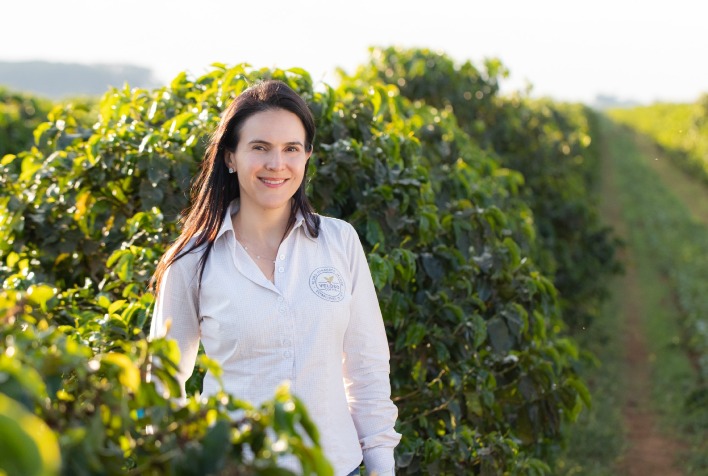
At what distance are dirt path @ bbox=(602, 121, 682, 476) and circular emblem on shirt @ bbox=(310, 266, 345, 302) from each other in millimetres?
5030

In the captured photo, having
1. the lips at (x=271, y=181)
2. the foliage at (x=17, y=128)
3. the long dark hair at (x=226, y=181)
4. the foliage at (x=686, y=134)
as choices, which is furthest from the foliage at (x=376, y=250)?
the foliage at (x=686, y=134)

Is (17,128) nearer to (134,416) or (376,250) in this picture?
(376,250)

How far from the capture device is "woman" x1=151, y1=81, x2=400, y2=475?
7.15 ft

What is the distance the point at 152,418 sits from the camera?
4.66 ft

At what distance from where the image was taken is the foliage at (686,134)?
99.3 feet

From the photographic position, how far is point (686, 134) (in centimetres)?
3575

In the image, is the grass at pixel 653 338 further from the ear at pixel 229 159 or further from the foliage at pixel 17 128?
the foliage at pixel 17 128

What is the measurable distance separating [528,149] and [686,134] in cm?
2846

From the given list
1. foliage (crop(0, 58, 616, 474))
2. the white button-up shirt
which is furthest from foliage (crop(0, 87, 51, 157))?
the white button-up shirt

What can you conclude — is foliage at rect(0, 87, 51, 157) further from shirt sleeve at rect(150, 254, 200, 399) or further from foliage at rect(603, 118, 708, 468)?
shirt sleeve at rect(150, 254, 200, 399)

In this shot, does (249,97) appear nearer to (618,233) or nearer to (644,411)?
(644,411)

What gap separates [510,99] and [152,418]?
344 inches

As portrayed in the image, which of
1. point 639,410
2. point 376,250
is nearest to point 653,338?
point 639,410

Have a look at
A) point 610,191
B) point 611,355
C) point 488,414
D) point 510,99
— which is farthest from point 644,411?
point 610,191
